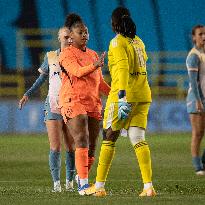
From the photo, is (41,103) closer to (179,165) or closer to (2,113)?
(2,113)

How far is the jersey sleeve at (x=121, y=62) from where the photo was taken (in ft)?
32.6

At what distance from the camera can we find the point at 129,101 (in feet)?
33.2

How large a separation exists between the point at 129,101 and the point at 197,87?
3798 mm

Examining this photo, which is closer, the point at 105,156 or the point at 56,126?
the point at 105,156

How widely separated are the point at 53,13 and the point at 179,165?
21.3 metres

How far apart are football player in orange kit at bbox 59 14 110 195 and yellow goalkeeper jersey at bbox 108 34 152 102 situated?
0.27 m

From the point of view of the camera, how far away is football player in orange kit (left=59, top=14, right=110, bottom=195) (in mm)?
10367

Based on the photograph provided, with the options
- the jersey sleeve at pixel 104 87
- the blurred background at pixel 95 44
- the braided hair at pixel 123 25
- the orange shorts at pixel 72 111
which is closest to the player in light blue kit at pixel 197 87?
the jersey sleeve at pixel 104 87

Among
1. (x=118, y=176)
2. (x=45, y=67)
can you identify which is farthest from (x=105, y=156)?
(x=118, y=176)

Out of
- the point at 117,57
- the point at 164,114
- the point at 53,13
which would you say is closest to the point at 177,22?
the point at 53,13

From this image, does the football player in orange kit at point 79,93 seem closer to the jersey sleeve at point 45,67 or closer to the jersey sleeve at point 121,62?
the jersey sleeve at point 121,62

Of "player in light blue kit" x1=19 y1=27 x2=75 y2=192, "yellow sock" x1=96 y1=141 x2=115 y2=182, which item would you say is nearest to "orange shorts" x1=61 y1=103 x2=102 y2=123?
"yellow sock" x1=96 y1=141 x2=115 y2=182

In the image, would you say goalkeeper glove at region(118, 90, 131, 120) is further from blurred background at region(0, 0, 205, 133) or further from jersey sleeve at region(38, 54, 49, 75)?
blurred background at region(0, 0, 205, 133)

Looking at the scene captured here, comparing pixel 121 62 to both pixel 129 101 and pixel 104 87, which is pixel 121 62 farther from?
pixel 104 87
